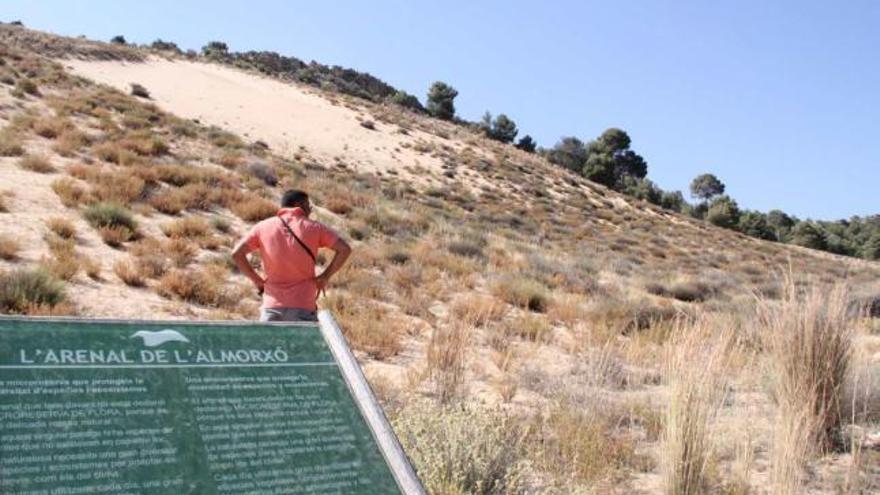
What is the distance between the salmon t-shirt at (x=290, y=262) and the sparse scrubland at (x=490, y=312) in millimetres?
1091

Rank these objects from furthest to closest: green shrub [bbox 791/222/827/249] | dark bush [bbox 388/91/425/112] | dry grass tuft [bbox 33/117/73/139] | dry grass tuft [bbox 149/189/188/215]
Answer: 1. dark bush [bbox 388/91/425/112]
2. green shrub [bbox 791/222/827/249]
3. dry grass tuft [bbox 33/117/73/139]
4. dry grass tuft [bbox 149/189/188/215]

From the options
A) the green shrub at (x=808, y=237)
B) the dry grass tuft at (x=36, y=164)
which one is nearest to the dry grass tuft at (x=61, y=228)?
the dry grass tuft at (x=36, y=164)

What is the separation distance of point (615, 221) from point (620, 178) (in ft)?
119

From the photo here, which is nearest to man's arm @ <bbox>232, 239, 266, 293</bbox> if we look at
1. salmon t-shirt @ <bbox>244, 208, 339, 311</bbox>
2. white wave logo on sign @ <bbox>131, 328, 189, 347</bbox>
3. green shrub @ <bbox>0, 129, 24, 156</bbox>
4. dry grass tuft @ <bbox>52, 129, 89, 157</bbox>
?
salmon t-shirt @ <bbox>244, 208, 339, 311</bbox>

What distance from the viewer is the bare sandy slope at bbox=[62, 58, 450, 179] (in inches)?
1340

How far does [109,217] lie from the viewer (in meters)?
11.2

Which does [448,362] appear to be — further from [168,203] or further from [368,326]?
[168,203]

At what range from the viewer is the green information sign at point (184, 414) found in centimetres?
222

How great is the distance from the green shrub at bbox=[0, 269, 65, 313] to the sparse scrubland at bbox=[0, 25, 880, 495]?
3cm

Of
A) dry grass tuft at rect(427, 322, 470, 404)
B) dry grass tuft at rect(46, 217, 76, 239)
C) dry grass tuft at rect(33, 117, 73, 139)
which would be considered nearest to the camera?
dry grass tuft at rect(427, 322, 470, 404)

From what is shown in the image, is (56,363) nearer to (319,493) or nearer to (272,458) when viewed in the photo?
(272,458)

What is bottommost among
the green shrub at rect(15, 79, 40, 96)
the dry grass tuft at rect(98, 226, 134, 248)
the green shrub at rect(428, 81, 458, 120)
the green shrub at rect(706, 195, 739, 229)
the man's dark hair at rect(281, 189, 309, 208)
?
the dry grass tuft at rect(98, 226, 134, 248)

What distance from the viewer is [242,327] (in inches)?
118

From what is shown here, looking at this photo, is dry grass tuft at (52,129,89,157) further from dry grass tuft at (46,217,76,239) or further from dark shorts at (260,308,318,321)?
dark shorts at (260,308,318,321)
